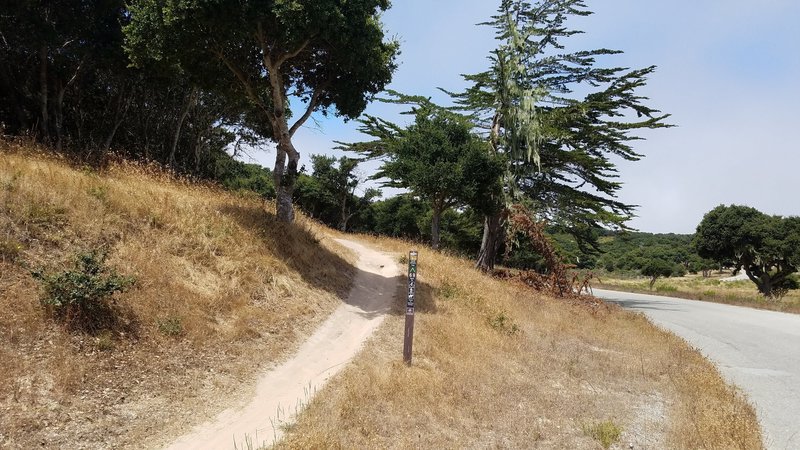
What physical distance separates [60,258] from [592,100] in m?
22.6

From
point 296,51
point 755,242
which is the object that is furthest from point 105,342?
point 755,242

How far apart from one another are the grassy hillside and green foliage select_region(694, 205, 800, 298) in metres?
39.0

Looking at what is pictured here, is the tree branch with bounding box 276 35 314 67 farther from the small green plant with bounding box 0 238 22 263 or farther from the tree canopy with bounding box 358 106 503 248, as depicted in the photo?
the tree canopy with bounding box 358 106 503 248

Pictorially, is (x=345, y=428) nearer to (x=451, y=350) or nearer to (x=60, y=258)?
(x=451, y=350)

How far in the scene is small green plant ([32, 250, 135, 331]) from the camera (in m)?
6.20

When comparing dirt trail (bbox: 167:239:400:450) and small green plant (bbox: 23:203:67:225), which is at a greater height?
small green plant (bbox: 23:203:67:225)

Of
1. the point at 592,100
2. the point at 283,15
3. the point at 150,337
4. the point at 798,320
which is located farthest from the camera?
the point at 592,100

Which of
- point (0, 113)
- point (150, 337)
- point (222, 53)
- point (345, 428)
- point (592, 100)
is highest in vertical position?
point (592, 100)

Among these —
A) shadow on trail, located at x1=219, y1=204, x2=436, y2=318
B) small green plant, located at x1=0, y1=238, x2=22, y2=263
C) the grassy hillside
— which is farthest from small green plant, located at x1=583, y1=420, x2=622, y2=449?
small green plant, located at x1=0, y1=238, x2=22, y2=263

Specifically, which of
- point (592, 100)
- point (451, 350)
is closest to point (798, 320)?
point (592, 100)

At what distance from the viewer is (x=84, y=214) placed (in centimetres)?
840

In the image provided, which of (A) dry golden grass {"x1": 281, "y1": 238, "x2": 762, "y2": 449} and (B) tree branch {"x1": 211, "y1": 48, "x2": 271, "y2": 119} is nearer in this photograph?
(A) dry golden grass {"x1": 281, "y1": 238, "x2": 762, "y2": 449}

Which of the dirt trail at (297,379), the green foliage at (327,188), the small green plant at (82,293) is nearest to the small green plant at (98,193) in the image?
the small green plant at (82,293)

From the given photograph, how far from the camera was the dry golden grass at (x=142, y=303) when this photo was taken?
5.16 meters
